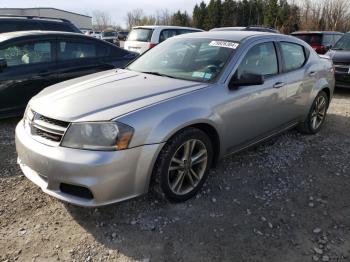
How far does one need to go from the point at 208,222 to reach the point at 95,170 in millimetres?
1124

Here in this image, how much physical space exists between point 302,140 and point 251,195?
202 cm

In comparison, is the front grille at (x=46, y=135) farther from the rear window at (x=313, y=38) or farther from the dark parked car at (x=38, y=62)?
the rear window at (x=313, y=38)

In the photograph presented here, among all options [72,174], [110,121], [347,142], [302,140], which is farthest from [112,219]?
[347,142]

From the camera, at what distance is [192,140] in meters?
3.40

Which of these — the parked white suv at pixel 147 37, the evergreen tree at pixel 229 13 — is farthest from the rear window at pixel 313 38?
the evergreen tree at pixel 229 13

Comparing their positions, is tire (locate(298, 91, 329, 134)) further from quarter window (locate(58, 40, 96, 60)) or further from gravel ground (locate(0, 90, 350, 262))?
quarter window (locate(58, 40, 96, 60))

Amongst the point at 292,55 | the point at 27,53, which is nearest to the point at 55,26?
the point at 27,53

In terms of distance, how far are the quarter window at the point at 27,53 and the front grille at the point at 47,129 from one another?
111 inches

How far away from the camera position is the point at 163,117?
3072 millimetres

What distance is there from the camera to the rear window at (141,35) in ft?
37.6

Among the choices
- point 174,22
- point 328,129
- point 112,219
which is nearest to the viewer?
point 112,219

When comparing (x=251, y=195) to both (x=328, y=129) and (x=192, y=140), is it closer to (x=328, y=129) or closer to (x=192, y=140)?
(x=192, y=140)

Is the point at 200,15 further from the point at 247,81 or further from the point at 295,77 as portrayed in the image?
the point at 247,81

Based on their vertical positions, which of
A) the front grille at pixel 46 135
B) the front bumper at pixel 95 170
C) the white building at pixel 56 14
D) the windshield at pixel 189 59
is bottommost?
the front bumper at pixel 95 170
